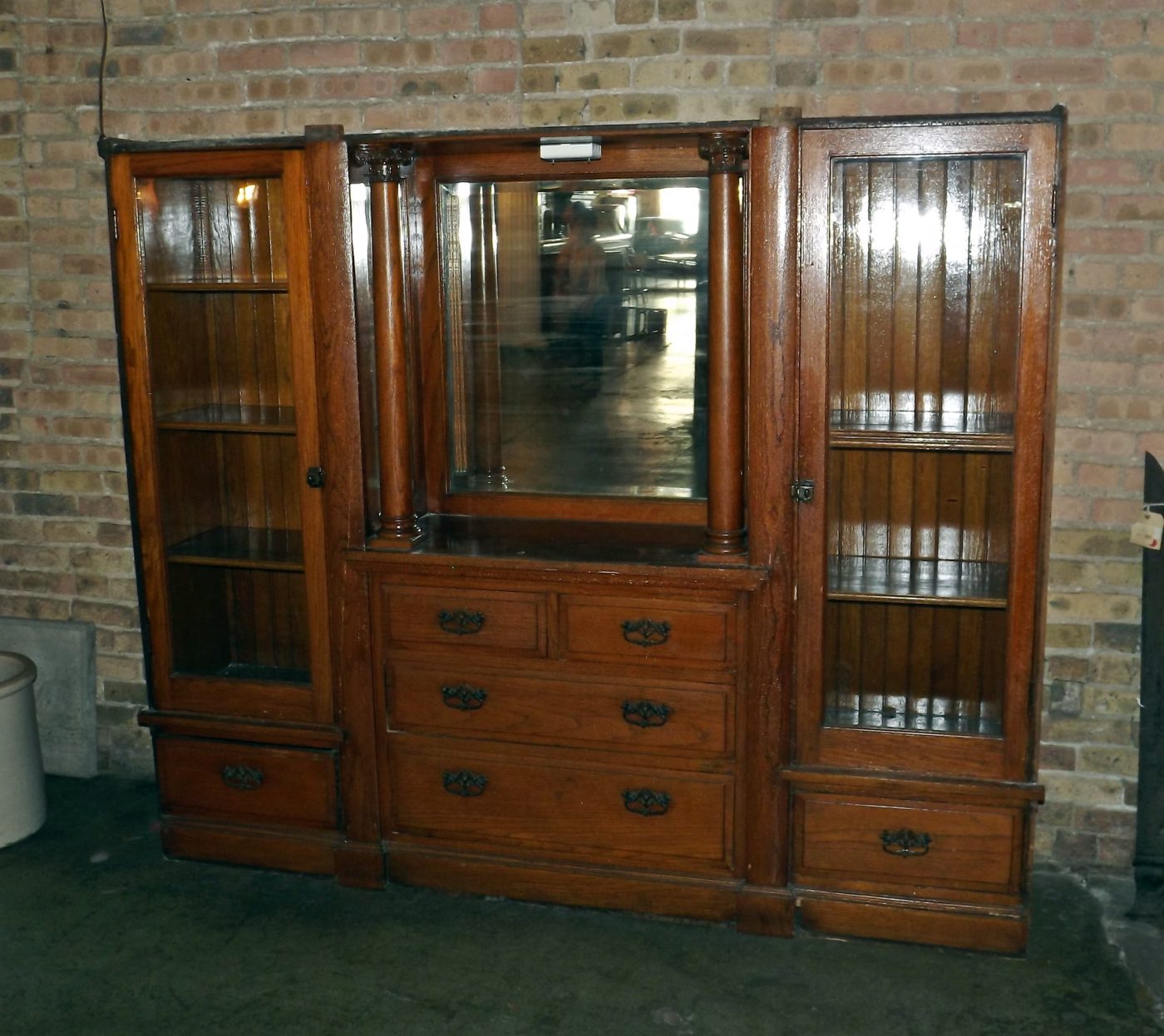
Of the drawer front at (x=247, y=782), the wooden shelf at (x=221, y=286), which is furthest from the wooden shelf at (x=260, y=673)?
the wooden shelf at (x=221, y=286)

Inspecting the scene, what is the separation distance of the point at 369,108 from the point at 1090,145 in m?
1.82

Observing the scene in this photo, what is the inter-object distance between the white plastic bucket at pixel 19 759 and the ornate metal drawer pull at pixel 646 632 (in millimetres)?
1866

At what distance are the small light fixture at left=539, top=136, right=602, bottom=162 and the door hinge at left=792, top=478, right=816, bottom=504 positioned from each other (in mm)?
962

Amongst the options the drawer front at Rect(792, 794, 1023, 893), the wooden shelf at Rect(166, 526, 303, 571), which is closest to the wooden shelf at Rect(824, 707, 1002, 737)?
the drawer front at Rect(792, 794, 1023, 893)

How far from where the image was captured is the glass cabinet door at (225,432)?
357 centimetres

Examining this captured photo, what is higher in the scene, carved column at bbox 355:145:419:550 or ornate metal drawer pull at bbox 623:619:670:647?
carved column at bbox 355:145:419:550

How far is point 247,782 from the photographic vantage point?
3.73m

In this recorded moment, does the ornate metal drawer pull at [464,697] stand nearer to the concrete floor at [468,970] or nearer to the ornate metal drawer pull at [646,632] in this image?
the ornate metal drawer pull at [646,632]

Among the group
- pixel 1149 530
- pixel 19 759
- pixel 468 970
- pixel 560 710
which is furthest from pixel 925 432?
pixel 19 759

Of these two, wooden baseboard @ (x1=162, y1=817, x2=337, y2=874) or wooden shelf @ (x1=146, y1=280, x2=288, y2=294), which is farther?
wooden baseboard @ (x1=162, y1=817, x2=337, y2=874)

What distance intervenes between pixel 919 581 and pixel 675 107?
53.0 inches

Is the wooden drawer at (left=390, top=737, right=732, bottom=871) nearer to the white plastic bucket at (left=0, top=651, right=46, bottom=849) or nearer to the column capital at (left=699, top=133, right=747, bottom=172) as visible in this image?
the white plastic bucket at (left=0, top=651, right=46, bottom=849)

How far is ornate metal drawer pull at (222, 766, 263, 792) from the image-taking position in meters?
3.72

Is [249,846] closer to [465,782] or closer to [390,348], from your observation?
[465,782]
